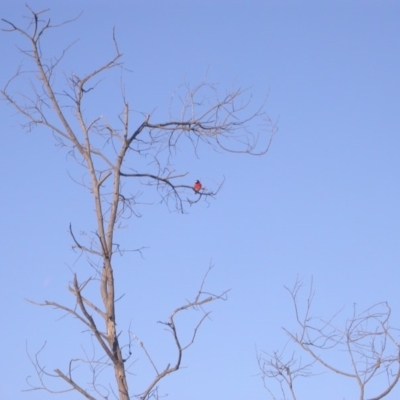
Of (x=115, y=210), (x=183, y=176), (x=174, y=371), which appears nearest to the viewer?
(x=174, y=371)

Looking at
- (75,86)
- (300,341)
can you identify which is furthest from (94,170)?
(300,341)

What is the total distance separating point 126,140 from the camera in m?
4.76

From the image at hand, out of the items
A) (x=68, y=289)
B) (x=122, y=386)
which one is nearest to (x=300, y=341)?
(x=122, y=386)

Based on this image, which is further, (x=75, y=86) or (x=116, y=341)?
(x=75, y=86)

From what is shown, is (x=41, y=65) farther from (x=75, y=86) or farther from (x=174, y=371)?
(x=174, y=371)

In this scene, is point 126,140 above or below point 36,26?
below

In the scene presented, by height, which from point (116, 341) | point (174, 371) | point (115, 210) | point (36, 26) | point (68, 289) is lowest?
point (174, 371)

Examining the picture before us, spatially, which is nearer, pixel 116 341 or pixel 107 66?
pixel 116 341

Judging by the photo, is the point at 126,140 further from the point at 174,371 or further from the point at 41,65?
the point at 174,371

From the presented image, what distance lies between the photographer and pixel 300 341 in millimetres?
4965

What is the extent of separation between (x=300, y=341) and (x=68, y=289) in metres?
1.72

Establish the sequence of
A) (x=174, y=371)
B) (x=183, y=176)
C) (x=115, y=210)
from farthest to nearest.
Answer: (x=183, y=176), (x=115, y=210), (x=174, y=371)

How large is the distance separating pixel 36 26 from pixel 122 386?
2.42 metres

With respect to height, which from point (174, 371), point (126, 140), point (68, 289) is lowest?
point (174, 371)
